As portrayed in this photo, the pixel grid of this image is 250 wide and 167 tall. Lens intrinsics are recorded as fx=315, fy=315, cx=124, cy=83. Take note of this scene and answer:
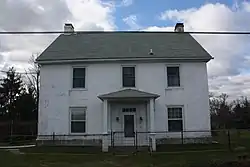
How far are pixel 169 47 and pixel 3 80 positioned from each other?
31.9m

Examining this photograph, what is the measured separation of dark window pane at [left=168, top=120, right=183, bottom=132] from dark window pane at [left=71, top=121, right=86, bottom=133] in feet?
19.7

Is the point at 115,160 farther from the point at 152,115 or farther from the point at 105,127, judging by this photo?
the point at 152,115

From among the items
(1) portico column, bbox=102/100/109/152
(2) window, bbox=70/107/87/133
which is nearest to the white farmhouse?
(2) window, bbox=70/107/87/133

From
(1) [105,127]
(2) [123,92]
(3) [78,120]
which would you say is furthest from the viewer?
(3) [78,120]

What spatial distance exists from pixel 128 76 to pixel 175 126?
4.83 m

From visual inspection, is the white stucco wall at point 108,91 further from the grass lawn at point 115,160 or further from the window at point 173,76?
the grass lawn at point 115,160

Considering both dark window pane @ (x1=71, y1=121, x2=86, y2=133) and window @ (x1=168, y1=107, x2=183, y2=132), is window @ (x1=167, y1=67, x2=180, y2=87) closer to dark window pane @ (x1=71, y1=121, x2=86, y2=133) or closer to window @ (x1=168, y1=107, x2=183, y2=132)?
window @ (x1=168, y1=107, x2=183, y2=132)

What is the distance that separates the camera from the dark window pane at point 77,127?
870 inches

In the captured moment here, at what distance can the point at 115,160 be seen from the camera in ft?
49.9

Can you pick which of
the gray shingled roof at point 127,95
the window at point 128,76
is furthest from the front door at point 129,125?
the window at point 128,76

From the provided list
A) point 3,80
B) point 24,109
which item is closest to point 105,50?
point 24,109

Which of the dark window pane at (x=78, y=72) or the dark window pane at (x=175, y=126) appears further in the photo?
the dark window pane at (x=78, y=72)

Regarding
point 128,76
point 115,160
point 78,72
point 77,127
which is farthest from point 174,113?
point 115,160

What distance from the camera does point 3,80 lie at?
47219mm
